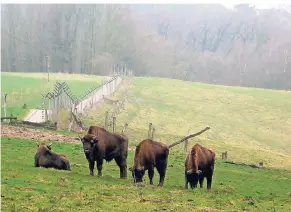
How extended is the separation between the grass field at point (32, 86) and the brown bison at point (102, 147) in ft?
118

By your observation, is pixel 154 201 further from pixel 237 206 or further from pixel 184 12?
pixel 184 12

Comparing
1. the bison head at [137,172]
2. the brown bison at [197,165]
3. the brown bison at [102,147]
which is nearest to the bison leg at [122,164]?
the brown bison at [102,147]

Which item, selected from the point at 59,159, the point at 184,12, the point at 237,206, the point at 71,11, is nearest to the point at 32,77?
the point at 71,11

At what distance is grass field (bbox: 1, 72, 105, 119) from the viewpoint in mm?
70469

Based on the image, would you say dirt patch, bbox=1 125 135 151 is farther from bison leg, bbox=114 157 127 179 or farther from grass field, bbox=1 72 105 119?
grass field, bbox=1 72 105 119

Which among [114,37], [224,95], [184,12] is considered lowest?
[224,95]

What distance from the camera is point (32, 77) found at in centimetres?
9369

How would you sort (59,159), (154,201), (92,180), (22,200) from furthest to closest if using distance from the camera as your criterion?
(59,159) < (92,180) < (154,201) < (22,200)

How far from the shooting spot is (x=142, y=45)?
13350cm

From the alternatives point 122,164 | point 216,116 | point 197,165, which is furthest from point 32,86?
point 197,165

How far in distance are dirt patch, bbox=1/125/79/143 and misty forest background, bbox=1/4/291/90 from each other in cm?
7044

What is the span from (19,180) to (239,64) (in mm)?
142994

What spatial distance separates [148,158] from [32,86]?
65666 millimetres

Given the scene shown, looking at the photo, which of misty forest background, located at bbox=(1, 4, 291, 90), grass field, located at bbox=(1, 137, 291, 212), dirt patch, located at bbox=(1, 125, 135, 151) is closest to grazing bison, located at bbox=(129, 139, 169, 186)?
grass field, located at bbox=(1, 137, 291, 212)
